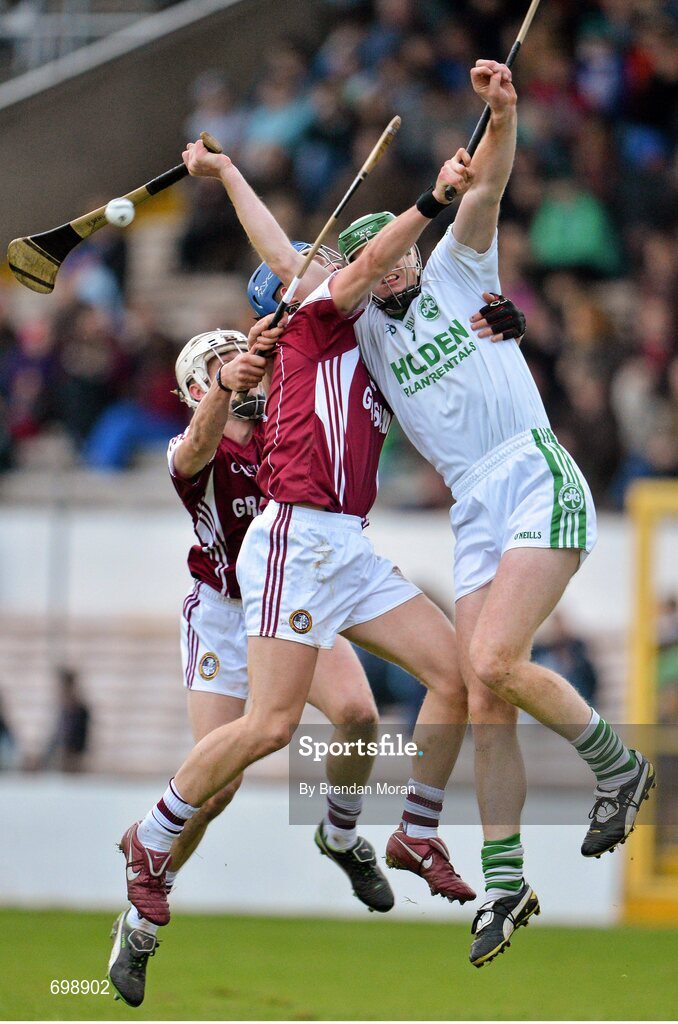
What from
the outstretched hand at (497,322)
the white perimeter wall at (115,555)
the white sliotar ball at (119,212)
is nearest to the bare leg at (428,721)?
the outstretched hand at (497,322)

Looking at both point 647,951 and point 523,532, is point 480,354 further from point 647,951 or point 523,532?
point 647,951

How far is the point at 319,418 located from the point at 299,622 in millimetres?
692

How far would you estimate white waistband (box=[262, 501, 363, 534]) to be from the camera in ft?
18.2

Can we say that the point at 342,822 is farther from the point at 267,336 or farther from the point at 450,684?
the point at 267,336

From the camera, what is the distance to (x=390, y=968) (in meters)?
8.57

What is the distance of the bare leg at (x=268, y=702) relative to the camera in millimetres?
5410

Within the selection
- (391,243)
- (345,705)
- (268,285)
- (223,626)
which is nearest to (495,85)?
(391,243)

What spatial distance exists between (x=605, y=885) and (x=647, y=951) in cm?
145

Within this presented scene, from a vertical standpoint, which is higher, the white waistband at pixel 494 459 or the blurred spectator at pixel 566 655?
the white waistband at pixel 494 459

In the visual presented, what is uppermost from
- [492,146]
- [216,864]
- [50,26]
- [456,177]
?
[50,26]

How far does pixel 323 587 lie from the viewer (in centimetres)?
554

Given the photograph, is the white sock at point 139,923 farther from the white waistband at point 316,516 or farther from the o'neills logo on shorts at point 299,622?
the white waistband at point 316,516

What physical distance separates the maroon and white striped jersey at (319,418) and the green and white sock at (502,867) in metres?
1.21

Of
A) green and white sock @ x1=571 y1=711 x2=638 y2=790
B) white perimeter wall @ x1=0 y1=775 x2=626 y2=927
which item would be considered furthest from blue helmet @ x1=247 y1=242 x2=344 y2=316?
white perimeter wall @ x1=0 y1=775 x2=626 y2=927
